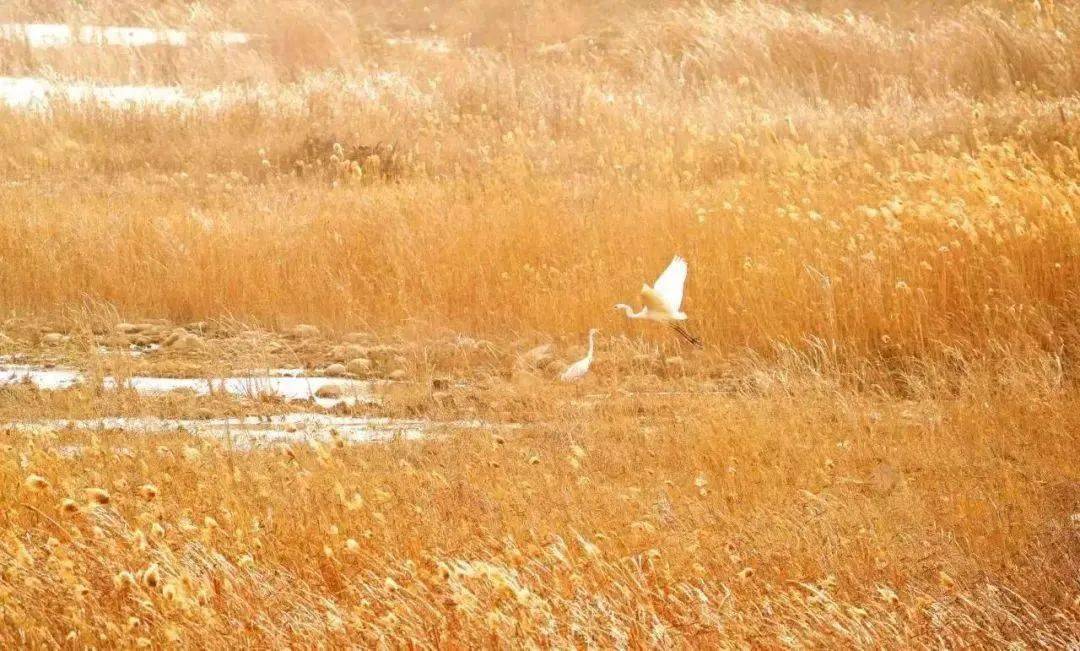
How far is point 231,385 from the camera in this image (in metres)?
7.41

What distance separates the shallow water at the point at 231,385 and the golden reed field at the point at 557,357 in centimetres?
4

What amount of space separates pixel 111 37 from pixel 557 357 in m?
17.5

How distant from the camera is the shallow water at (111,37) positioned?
66.8ft

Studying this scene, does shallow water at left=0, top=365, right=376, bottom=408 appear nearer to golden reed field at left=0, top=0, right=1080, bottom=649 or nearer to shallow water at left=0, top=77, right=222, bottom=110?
golden reed field at left=0, top=0, right=1080, bottom=649

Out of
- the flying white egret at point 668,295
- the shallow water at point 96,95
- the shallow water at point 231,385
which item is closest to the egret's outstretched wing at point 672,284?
the flying white egret at point 668,295

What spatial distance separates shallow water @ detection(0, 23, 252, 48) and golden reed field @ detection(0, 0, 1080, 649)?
12.0ft

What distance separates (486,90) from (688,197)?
555 cm

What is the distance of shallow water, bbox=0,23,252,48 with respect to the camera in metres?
20.4

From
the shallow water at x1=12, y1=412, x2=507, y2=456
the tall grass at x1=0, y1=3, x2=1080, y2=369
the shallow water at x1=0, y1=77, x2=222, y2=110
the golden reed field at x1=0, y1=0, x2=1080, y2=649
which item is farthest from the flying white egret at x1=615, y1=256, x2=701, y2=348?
the shallow water at x1=0, y1=77, x2=222, y2=110

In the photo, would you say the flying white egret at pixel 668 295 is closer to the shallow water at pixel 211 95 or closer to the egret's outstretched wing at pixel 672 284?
the egret's outstretched wing at pixel 672 284

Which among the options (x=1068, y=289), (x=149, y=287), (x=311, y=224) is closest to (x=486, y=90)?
(x=311, y=224)

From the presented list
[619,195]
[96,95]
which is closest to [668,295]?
[619,195]

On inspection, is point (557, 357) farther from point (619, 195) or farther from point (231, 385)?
point (619, 195)

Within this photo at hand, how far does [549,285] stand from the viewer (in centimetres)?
911
